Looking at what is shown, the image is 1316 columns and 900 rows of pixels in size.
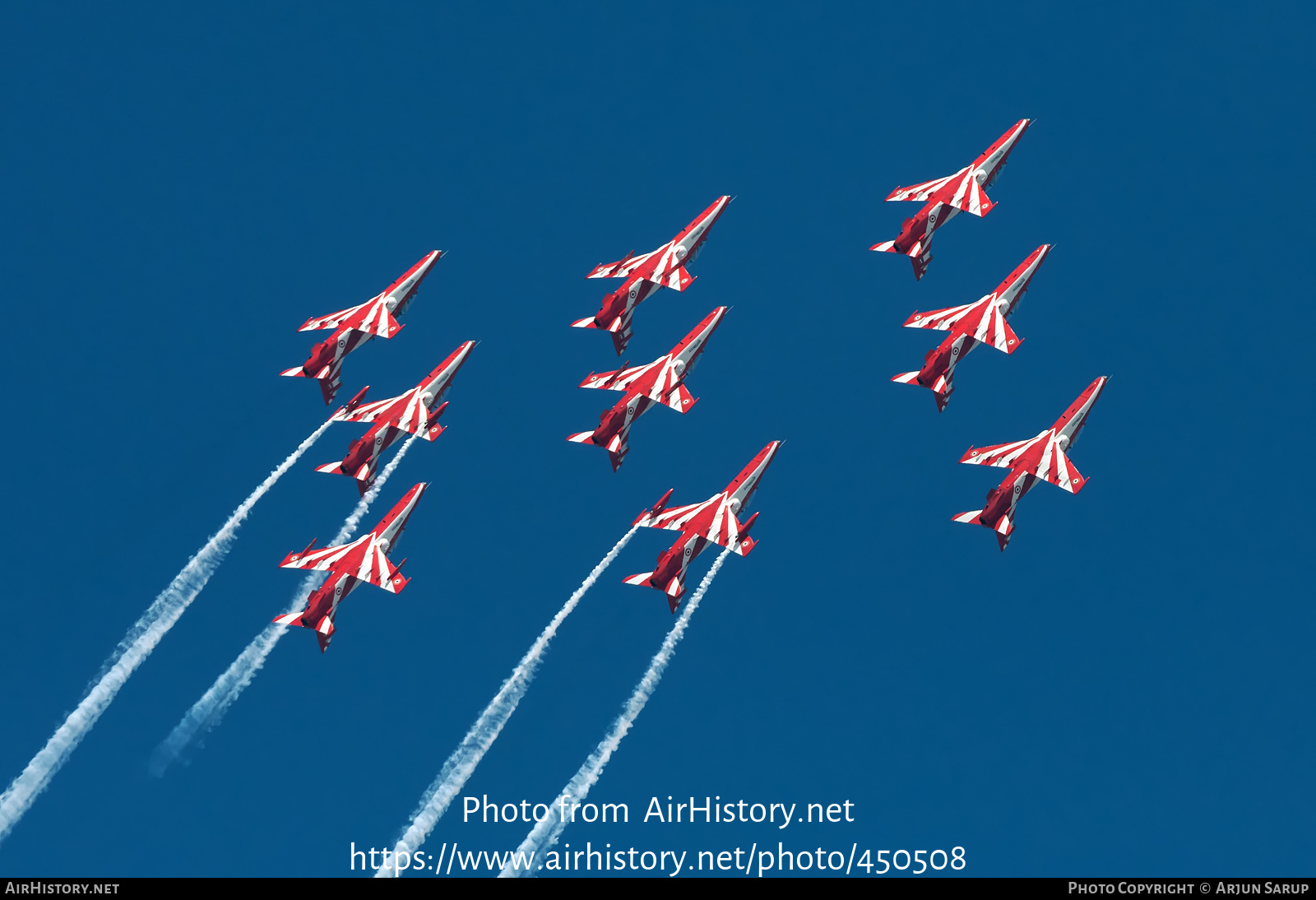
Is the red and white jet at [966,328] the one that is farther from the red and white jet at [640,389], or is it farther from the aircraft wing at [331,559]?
the aircraft wing at [331,559]

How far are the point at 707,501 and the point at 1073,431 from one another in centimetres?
2126

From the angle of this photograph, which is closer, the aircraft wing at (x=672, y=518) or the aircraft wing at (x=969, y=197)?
the aircraft wing at (x=672, y=518)

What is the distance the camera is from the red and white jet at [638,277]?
116 meters

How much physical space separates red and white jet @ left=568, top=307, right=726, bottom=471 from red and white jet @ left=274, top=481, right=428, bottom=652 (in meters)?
11.8

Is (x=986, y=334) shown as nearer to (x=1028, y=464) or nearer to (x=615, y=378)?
(x=1028, y=464)

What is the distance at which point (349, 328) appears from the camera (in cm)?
11556

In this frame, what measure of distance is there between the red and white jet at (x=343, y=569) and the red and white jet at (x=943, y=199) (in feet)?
107

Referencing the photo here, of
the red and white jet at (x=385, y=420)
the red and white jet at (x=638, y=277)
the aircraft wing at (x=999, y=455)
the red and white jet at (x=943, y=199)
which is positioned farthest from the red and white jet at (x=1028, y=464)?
A: the red and white jet at (x=385, y=420)

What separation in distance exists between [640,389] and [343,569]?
19.3 metres

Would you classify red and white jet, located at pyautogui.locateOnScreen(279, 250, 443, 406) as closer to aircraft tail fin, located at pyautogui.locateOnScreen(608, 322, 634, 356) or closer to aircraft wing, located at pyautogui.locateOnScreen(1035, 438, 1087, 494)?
aircraft tail fin, located at pyautogui.locateOnScreen(608, 322, 634, 356)

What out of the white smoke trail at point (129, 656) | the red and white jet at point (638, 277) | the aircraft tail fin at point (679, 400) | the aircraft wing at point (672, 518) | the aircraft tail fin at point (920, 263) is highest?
the aircraft tail fin at point (920, 263)

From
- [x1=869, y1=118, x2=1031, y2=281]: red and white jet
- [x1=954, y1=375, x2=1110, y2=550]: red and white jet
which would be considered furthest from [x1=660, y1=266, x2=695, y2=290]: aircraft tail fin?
[x1=954, y1=375, x2=1110, y2=550]: red and white jet

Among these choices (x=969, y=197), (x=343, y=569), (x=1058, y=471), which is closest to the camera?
(x=343, y=569)

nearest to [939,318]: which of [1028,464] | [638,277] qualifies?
[1028,464]
